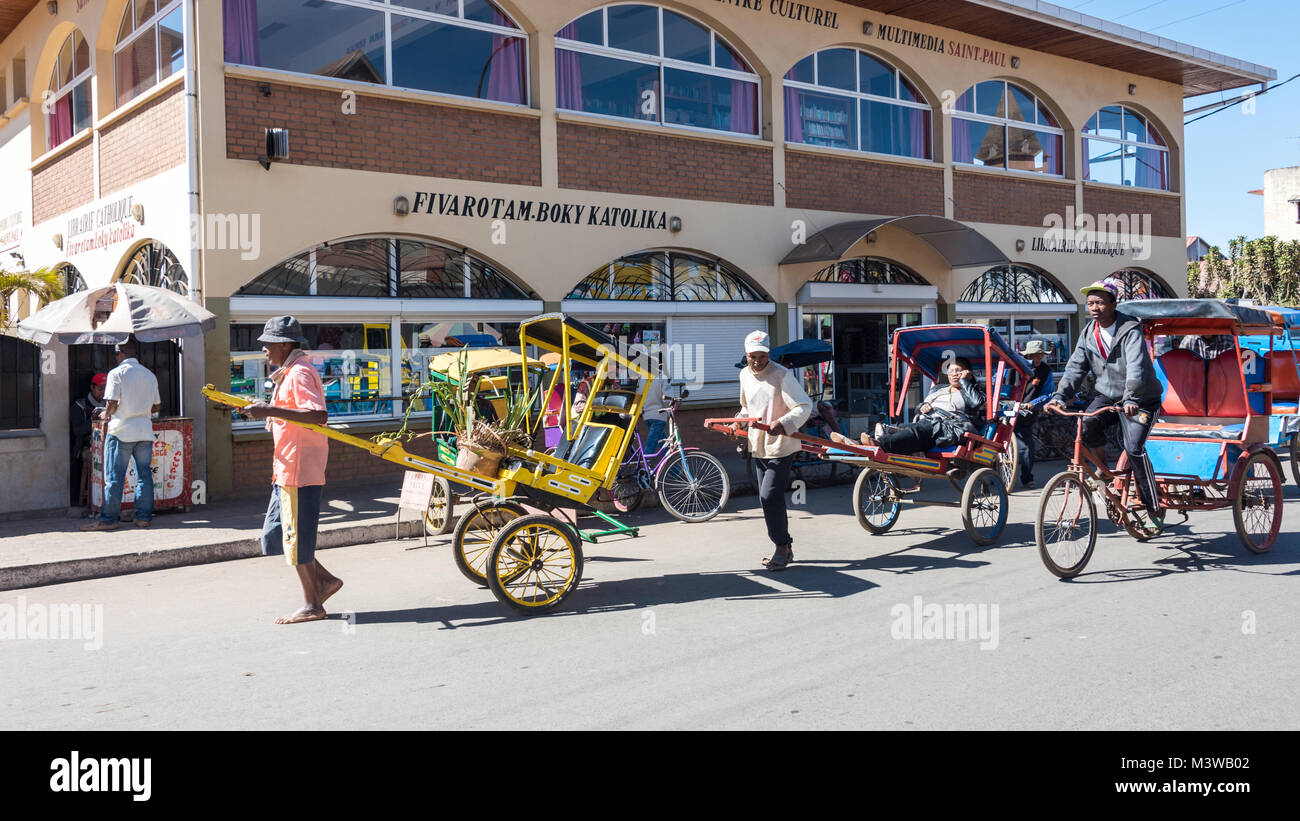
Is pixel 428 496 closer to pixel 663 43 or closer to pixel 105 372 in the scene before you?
pixel 105 372

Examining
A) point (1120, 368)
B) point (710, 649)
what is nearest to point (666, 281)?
point (1120, 368)

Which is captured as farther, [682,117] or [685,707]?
[682,117]

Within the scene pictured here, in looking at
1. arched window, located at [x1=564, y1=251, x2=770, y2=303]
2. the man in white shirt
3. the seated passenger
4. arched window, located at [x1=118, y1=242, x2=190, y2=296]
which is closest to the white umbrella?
the man in white shirt

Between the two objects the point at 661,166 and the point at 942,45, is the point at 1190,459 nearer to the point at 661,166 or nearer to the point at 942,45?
the point at 661,166

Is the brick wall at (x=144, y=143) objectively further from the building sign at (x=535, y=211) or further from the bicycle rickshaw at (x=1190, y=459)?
the bicycle rickshaw at (x=1190, y=459)

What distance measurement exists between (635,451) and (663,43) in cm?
774

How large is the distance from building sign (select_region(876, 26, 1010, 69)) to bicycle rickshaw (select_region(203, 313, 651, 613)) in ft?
42.7

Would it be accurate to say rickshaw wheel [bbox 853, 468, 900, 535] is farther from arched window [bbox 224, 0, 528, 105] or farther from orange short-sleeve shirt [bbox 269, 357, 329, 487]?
arched window [bbox 224, 0, 528, 105]

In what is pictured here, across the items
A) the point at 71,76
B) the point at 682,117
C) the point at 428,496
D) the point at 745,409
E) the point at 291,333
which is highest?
the point at 71,76

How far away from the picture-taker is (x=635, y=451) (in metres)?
10.9

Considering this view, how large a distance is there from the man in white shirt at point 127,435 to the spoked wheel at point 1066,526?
802 cm

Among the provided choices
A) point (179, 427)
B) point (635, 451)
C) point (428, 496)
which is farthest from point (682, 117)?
point (428, 496)

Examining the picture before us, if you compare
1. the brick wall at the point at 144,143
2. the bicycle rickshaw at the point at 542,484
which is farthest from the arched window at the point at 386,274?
the bicycle rickshaw at the point at 542,484

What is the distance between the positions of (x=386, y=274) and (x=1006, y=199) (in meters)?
13.1
